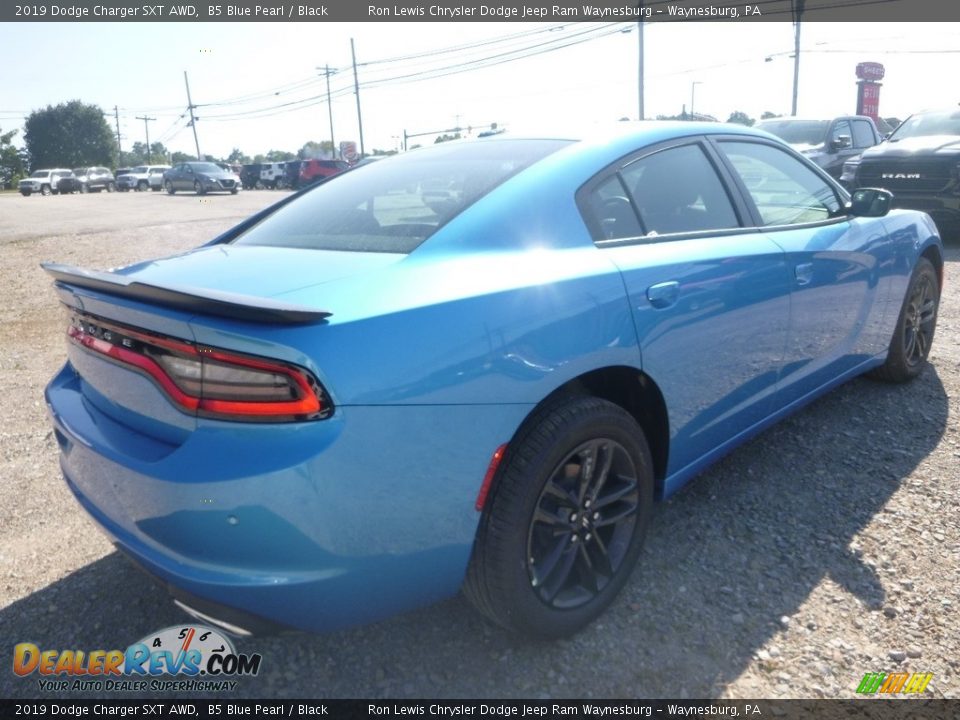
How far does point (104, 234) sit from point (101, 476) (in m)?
13.0

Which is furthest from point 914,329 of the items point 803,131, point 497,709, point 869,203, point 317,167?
point 317,167

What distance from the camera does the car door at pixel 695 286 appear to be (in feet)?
7.91

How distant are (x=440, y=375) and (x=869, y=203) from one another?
2.89m

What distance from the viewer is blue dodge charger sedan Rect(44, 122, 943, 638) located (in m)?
1.69

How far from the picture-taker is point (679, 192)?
112 inches

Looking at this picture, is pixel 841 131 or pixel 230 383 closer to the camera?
pixel 230 383

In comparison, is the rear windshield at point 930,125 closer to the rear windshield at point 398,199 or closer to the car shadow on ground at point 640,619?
the car shadow on ground at point 640,619

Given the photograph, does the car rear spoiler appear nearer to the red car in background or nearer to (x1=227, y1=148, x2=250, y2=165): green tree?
the red car in background

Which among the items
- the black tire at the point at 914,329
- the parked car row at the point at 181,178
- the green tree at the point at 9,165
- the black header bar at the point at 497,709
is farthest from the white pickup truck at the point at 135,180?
the black header bar at the point at 497,709

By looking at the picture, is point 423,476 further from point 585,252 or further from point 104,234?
point 104,234

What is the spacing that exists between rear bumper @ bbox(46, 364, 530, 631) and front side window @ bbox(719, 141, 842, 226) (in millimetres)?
1860

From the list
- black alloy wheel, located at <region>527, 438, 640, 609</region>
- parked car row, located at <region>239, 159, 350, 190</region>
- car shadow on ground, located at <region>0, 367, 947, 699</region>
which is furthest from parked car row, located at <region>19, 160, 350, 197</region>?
black alloy wheel, located at <region>527, 438, 640, 609</region>

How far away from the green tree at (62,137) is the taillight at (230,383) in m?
87.6

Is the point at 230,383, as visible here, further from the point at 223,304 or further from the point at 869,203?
the point at 869,203
